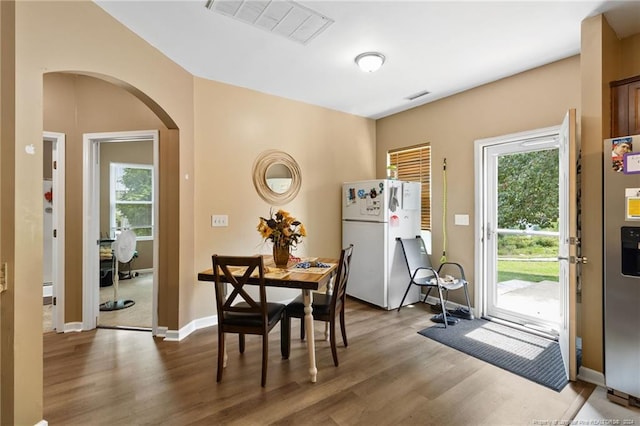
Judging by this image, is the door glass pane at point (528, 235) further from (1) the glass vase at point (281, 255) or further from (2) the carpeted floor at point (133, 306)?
(2) the carpeted floor at point (133, 306)

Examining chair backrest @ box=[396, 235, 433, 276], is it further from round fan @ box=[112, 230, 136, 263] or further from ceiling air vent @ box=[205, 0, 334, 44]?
round fan @ box=[112, 230, 136, 263]

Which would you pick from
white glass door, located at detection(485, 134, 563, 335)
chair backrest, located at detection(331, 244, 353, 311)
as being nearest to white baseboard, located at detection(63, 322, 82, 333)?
chair backrest, located at detection(331, 244, 353, 311)

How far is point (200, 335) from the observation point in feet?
10.00

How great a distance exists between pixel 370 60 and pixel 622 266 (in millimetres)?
2429

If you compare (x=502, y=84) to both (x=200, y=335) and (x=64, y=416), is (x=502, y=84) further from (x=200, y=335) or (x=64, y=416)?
(x=64, y=416)

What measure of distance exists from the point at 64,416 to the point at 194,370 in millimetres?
786

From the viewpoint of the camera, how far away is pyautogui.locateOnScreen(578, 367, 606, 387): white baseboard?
7.04 feet

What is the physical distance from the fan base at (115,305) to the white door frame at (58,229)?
0.71 m

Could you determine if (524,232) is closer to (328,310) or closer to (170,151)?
(328,310)

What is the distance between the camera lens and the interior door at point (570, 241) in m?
2.12

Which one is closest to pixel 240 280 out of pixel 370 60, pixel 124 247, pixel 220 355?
pixel 220 355

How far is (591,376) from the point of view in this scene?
219 centimetres

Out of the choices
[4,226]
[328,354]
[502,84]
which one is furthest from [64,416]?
[502,84]

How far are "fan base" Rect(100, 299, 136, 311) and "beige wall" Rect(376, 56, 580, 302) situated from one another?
13.5ft
